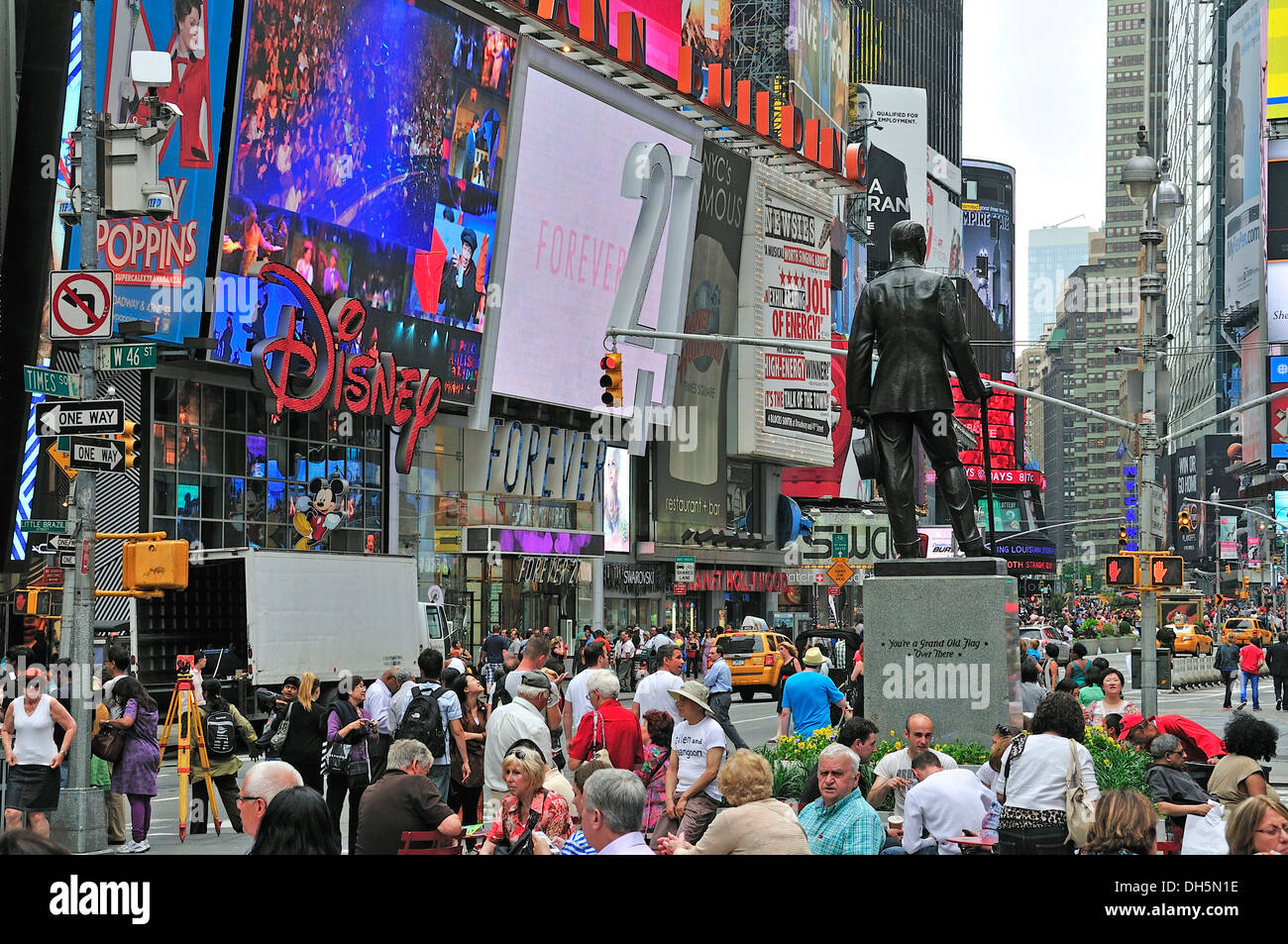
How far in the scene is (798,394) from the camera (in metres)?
79.1

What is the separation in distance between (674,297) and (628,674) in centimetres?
1882

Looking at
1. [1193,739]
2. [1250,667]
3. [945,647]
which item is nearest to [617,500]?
[1250,667]

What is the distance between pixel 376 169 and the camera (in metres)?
45.5

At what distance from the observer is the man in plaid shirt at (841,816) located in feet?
30.1

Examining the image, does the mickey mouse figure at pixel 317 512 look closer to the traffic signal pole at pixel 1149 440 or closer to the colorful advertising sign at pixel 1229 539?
the traffic signal pole at pixel 1149 440

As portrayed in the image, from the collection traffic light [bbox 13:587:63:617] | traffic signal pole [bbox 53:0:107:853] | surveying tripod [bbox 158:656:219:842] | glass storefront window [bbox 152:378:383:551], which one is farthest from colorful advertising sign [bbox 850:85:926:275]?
traffic signal pole [bbox 53:0:107:853]

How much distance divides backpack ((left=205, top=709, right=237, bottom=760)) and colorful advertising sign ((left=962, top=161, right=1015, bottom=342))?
15835 centimetres

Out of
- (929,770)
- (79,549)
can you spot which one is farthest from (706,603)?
(929,770)

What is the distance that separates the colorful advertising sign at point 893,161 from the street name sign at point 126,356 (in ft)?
361

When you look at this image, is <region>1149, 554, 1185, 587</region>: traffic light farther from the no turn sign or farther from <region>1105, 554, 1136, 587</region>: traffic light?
the no turn sign

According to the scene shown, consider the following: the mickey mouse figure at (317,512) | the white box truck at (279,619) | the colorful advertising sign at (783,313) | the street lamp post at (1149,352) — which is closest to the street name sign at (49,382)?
the white box truck at (279,619)

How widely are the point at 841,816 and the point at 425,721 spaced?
611 cm

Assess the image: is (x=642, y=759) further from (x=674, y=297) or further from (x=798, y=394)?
(x=798, y=394)

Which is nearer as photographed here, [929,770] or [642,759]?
[929,770]
